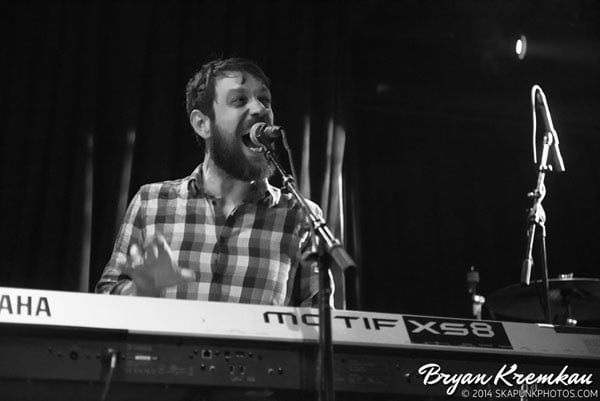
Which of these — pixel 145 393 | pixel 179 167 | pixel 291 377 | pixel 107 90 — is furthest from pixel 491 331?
pixel 107 90

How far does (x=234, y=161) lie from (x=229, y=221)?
0.25 metres

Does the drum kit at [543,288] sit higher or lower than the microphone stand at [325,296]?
higher

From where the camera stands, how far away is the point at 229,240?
2.44m

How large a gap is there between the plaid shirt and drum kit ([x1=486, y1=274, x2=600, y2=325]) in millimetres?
787

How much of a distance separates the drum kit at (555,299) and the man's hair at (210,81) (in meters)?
1.21

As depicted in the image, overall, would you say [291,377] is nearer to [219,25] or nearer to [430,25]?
[219,25]

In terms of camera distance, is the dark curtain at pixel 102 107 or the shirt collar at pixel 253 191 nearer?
the shirt collar at pixel 253 191

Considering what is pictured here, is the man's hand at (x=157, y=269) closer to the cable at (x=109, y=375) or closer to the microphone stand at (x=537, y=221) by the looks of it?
the cable at (x=109, y=375)

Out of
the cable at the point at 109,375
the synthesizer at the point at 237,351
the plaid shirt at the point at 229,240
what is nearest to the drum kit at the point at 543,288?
the plaid shirt at the point at 229,240

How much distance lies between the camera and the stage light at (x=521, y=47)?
3.99 metres

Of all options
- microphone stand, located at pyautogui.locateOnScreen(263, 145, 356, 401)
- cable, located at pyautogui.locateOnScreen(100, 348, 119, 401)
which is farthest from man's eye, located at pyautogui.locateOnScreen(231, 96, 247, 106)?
cable, located at pyautogui.locateOnScreen(100, 348, 119, 401)

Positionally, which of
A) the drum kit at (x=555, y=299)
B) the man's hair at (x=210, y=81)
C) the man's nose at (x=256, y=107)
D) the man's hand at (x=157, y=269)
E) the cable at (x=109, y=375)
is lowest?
the cable at (x=109, y=375)

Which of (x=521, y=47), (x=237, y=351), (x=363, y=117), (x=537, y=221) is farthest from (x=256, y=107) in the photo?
(x=521, y=47)

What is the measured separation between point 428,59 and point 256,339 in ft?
9.97
